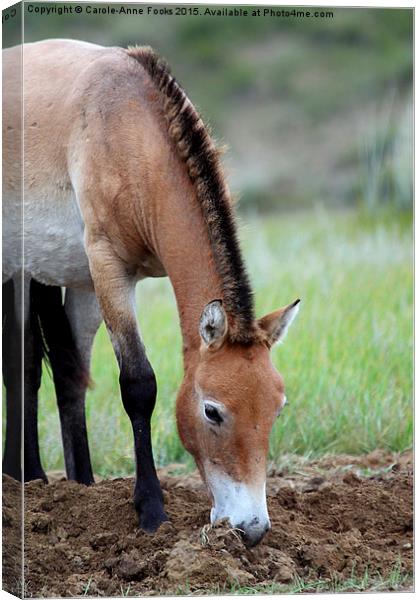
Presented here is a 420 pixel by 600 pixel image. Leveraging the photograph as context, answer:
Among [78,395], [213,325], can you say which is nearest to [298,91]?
[78,395]

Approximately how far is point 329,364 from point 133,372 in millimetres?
1946

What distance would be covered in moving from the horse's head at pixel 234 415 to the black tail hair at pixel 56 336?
1.65m

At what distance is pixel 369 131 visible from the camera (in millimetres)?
8227

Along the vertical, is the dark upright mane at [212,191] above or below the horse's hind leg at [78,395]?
above

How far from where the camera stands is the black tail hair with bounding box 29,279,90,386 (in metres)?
7.62

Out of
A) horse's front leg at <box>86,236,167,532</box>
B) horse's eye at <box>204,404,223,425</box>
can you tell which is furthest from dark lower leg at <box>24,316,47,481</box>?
horse's eye at <box>204,404,223,425</box>

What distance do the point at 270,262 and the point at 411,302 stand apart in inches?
52.5

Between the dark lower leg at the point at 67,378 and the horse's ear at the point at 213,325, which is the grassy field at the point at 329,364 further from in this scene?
the horse's ear at the point at 213,325

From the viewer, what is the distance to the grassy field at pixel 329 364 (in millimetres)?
7859

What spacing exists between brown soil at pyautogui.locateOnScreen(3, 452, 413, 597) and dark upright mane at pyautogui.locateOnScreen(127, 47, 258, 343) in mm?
1065

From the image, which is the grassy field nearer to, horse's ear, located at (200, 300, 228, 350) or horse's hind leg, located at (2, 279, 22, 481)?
horse's hind leg, located at (2, 279, 22, 481)

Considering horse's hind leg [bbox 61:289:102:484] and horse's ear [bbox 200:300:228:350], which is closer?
horse's ear [bbox 200:300:228:350]

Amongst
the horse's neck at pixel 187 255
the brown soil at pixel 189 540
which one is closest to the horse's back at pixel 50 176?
the horse's neck at pixel 187 255

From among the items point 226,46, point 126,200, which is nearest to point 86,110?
point 126,200
